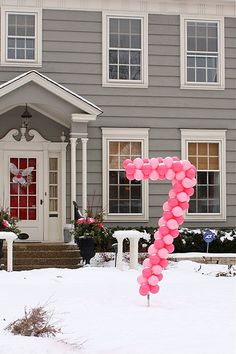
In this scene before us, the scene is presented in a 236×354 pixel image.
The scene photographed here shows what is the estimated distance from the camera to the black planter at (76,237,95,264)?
1202cm

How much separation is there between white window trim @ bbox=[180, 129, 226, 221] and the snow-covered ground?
152 inches

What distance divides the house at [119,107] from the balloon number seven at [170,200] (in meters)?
5.80

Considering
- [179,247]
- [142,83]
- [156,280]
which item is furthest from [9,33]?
[156,280]

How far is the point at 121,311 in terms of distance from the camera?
7305mm

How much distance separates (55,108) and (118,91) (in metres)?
1.96

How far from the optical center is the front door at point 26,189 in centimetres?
1410

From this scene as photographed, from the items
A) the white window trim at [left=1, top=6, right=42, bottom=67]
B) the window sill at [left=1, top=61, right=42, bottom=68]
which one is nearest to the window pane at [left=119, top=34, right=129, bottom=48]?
the white window trim at [left=1, top=6, right=42, bottom=67]

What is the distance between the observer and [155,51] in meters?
14.7

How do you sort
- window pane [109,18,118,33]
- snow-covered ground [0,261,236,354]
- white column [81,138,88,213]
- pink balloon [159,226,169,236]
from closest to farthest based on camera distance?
1. snow-covered ground [0,261,236,354]
2. pink balloon [159,226,169,236]
3. white column [81,138,88,213]
4. window pane [109,18,118,33]

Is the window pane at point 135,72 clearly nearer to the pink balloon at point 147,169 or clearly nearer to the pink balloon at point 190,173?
the pink balloon at point 147,169

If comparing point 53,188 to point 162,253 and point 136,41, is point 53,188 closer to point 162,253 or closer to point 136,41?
point 136,41

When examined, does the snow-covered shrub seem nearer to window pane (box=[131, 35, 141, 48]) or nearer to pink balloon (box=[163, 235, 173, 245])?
pink balloon (box=[163, 235, 173, 245])

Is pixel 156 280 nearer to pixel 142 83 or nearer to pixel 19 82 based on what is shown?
pixel 19 82

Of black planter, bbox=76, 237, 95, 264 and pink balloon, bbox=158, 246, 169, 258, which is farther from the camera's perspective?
black planter, bbox=76, 237, 95, 264
